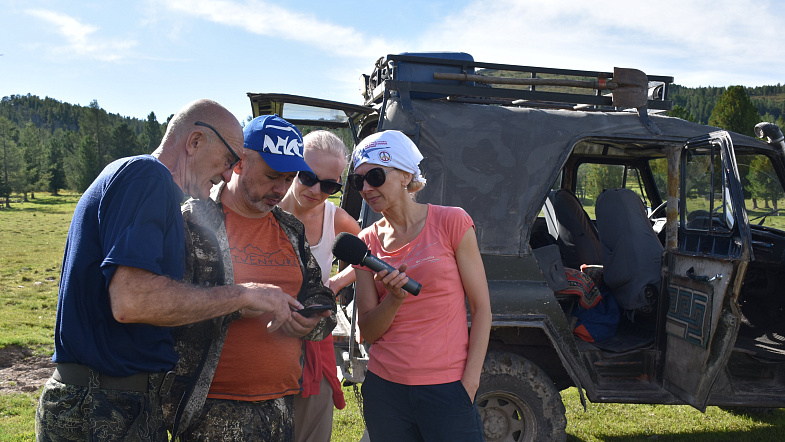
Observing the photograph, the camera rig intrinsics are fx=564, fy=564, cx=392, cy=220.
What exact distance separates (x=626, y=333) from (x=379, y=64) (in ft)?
9.96

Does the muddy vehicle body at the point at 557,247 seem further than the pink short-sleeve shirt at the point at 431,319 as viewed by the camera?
Yes

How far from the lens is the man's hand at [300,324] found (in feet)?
6.75

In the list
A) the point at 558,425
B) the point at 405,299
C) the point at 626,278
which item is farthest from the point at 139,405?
the point at 626,278

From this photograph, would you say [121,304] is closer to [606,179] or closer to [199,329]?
[199,329]

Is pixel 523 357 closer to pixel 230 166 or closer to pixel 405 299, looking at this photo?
pixel 405 299

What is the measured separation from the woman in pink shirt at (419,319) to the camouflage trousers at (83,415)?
99cm

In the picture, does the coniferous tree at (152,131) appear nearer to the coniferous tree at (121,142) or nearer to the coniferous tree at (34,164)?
the coniferous tree at (121,142)

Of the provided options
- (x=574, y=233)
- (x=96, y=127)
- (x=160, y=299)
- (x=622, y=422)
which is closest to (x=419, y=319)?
(x=160, y=299)

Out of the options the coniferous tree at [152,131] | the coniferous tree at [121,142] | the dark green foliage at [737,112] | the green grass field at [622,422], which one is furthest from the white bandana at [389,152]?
the coniferous tree at [152,131]

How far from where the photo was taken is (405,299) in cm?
235

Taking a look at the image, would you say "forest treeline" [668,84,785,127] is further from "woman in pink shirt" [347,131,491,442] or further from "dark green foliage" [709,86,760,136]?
"woman in pink shirt" [347,131,491,442]

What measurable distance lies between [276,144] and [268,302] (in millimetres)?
664

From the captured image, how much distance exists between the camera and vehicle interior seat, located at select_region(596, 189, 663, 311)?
446 centimetres

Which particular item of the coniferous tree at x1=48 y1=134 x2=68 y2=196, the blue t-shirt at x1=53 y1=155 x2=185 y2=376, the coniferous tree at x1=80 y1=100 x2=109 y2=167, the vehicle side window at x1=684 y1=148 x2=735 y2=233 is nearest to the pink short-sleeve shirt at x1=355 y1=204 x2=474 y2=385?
the blue t-shirt at x1=53 y1=155 x2=185 y2=376
